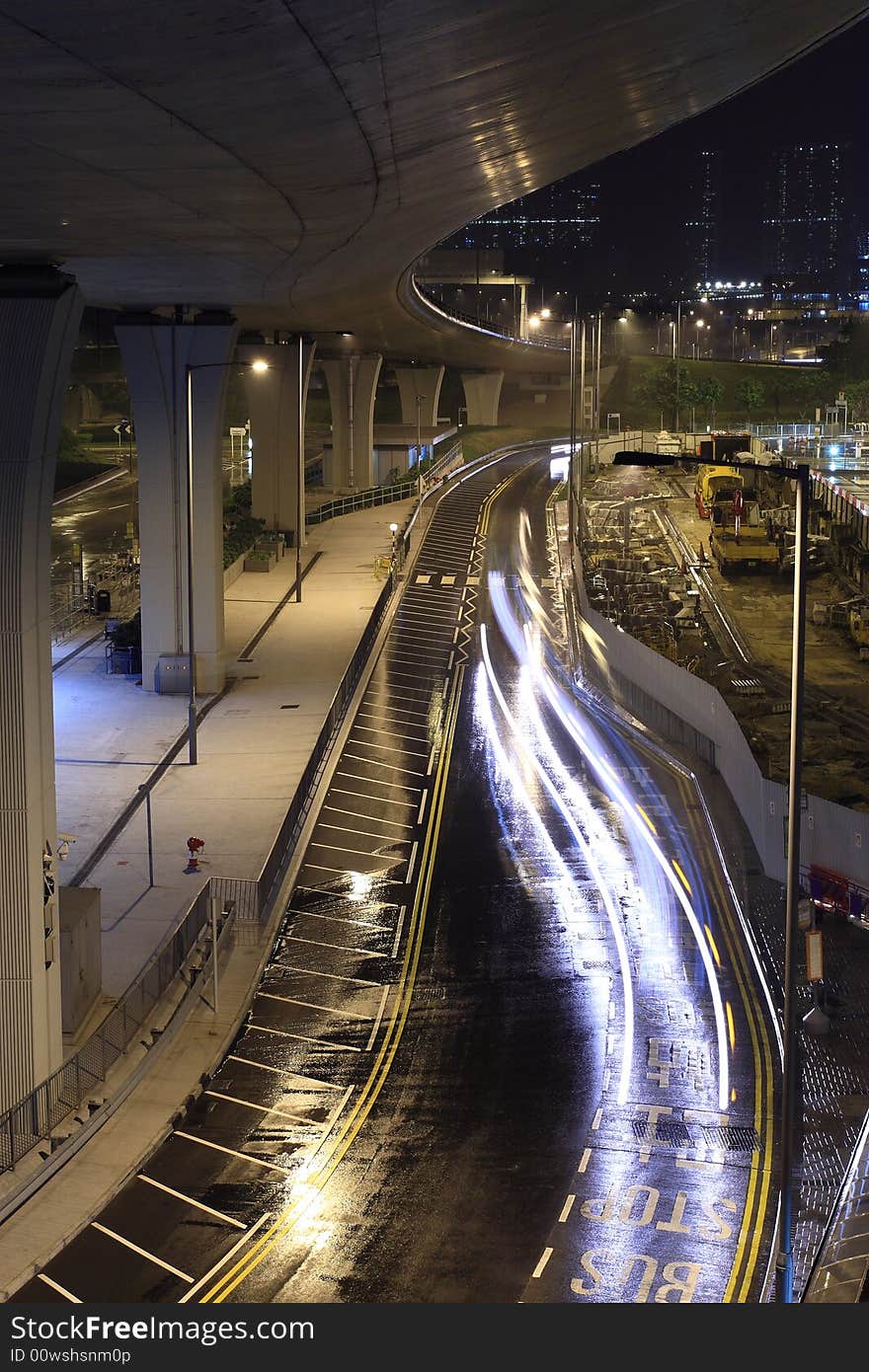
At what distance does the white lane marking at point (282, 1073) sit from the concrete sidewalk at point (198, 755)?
244 centimetres

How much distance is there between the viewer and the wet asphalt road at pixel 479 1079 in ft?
69.7

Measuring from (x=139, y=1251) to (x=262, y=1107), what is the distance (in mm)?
4745

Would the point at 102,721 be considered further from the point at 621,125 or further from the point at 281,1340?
the point at 281,1340

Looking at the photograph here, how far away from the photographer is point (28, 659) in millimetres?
24281

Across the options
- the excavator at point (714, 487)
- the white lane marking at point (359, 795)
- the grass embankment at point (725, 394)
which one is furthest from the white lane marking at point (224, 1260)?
the grass embankment at point (725, 394)

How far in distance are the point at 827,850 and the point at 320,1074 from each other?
11869 millimetres

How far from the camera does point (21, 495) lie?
23.6 meters

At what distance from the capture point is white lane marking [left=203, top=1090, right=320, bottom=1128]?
25734mm

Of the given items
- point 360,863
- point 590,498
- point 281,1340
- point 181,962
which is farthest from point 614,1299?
point 590,498

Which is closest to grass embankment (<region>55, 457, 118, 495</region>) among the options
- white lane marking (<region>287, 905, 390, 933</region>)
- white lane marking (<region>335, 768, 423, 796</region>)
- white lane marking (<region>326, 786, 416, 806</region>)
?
white lane marking (<region>335, 768, 423, 796</region>)

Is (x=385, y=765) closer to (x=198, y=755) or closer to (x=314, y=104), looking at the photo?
(x=198, y=755)

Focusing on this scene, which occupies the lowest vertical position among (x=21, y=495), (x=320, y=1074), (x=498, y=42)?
(x=320, y=1074)

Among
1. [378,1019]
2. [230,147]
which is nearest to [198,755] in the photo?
[378,1019]

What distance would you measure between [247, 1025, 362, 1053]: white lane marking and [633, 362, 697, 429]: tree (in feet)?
428
